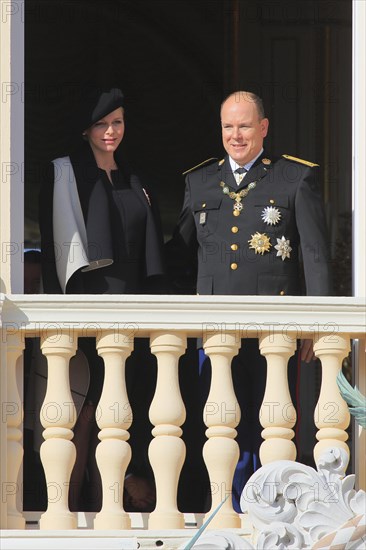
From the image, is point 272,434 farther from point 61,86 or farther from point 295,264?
point 61,86

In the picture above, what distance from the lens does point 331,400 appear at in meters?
7.44

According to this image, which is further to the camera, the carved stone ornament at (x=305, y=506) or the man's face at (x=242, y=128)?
the man's face at (x=242, y=128)

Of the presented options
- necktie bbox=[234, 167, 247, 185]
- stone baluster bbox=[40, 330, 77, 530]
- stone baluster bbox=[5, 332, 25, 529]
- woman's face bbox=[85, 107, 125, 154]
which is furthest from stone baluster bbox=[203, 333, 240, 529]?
woman's face bbox=[85, 107, 125, 154]

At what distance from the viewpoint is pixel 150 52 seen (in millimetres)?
12219

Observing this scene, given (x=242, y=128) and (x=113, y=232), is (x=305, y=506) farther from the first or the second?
(x=242, y=128)

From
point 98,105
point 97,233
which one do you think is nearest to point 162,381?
point 97,233

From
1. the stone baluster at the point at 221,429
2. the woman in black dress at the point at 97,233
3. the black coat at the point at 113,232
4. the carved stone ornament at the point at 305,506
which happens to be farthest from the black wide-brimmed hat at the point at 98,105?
the carved stone ornament at the point at 305,506

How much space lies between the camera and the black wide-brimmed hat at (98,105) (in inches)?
319

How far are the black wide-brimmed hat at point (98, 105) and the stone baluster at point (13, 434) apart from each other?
1123 mm

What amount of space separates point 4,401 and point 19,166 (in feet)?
3.02

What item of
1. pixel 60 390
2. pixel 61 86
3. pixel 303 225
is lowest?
pixel 60 390

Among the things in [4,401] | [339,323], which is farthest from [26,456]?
[339,323]

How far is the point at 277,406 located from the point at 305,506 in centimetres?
45

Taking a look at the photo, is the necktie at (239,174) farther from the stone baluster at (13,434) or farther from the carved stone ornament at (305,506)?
the carved stone ornament at (305,506)
